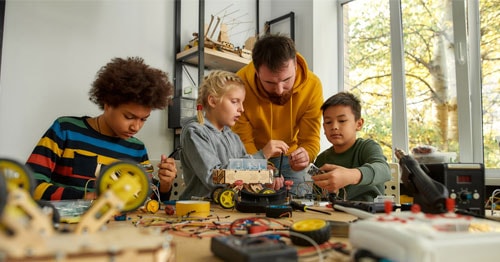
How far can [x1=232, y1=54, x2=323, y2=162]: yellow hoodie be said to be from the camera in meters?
1.64

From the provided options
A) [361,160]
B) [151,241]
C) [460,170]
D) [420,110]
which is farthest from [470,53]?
[151,241]

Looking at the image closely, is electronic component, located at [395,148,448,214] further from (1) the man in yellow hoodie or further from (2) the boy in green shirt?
(1) the man in yellow hoodie

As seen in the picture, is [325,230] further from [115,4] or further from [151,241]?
[115,4]

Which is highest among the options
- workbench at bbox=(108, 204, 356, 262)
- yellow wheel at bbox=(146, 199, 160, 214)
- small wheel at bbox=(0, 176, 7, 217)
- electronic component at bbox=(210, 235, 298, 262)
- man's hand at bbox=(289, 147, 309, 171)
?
man's hand at bbox=(289, 147, 309, 171)

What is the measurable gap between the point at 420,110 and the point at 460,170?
5.74 ft

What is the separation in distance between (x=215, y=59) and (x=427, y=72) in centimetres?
142

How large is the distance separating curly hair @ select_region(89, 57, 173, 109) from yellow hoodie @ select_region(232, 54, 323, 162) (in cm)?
58

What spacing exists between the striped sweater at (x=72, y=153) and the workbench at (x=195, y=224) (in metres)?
0.35

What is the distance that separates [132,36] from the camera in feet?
7.43

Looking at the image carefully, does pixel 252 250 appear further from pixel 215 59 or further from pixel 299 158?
pixel 215 59

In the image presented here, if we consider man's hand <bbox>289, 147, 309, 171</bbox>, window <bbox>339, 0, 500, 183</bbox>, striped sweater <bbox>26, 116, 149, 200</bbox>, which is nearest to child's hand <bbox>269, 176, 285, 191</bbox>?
man's hand <bbox>289, 147, 309, 171</bbox>

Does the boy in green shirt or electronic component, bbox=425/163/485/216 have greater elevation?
the boy in green shirt

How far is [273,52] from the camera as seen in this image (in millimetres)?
1403

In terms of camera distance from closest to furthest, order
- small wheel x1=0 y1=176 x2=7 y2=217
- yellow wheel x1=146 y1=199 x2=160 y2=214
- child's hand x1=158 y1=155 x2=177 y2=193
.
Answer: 1. small wheel x1=0 y1=176 x2=7 y2=217
2. yellow wheel x1=146 y1=199 x2=160 y2=214
3. child's hand x1=158 y1=155 x2=177 y2=193
